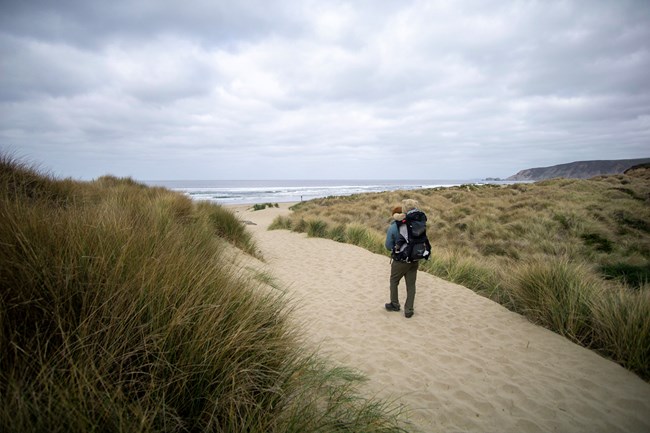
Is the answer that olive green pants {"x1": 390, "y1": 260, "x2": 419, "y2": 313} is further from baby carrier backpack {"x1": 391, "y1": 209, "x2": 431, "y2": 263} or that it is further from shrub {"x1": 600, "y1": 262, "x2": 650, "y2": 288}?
shrub {"x1": 600, "y1": 262, "x2": 650, "y2": 288}

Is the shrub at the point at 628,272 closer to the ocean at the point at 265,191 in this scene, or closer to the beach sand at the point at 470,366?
the beach sand at the point at 470,366

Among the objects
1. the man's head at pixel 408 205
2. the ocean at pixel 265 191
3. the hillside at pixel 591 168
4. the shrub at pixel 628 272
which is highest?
the hillside at pixel 591 168

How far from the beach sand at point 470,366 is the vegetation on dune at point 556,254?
0.40m

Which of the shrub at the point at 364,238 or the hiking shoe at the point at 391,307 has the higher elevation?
the shrub at the point at 364,238

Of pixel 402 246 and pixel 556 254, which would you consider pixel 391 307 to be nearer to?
pixel 402 246

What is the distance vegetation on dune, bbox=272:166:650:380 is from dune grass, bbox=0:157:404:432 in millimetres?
4238

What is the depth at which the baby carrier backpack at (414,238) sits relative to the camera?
5242 millimetres

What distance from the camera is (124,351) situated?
1671 millimetres

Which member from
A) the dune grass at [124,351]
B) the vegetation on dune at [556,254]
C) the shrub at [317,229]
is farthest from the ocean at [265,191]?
the dune grass at [124,351]

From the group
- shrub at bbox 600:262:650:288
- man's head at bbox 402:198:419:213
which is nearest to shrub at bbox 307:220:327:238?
man's head at bbox 402:198:419:213

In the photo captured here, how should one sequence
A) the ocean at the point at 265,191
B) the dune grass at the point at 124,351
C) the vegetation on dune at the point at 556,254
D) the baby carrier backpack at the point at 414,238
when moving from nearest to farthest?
the dune grass at the point at 124,351 < the vegetation on dune at the point at 556,254 < the baby carrier backpack at the point at 414,238 < the ocean at the point at 265,191

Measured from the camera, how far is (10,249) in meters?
1.87

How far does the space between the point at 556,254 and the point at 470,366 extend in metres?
9.41

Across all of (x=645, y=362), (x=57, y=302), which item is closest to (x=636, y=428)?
(x=645, y=362)
